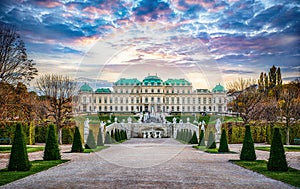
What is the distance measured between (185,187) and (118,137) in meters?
25.5

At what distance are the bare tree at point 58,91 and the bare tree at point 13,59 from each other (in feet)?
33.2

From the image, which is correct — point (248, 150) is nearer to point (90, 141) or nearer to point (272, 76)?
point (90, 141)

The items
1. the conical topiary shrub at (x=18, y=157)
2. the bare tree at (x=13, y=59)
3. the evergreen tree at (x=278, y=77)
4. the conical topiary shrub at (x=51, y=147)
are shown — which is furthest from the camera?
the evergreen tree at (x=278, y=77)

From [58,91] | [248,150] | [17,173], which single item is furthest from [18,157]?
[58,91]

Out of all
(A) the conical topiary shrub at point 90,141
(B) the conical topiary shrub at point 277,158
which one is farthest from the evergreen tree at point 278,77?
(B) the conical topiary shrub at point 277,158

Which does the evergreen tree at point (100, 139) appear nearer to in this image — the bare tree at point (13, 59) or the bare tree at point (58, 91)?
the bare tree at point (58, 91)

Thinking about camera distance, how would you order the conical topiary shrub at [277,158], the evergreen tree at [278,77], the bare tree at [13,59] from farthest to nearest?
the evergreen tree at [278,77], the bare tree at [13,59], the conical topiary shrub at [277,158]

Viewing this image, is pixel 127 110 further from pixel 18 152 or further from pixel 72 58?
pixel 18 152

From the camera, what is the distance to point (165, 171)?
465 inches

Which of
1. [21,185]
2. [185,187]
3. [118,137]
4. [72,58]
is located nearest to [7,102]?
[72,58]

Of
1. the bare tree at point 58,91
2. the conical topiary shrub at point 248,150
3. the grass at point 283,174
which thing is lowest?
the grass at point 283,174

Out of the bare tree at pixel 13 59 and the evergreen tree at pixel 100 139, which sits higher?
the bare tree at pixel 13 59

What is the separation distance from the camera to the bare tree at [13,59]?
61.0ft

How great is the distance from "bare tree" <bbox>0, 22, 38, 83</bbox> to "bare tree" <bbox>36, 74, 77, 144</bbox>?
10106mm
